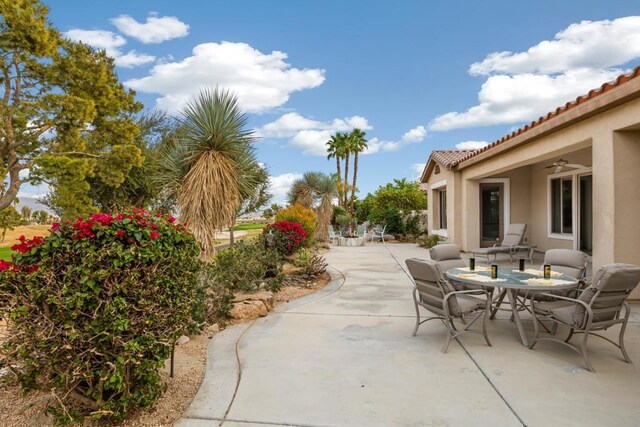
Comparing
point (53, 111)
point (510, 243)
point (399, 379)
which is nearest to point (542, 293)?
point (399, 379)

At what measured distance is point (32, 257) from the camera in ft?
8.79

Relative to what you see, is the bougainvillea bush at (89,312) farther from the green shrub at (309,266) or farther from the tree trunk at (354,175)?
the tree trunk at (354,175)

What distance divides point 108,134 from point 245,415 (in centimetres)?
2288

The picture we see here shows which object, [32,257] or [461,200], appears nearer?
[32,257]

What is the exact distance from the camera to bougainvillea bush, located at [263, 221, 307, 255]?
11.0 meters

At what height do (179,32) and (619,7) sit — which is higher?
(179,32)

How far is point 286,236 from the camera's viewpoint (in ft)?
36.3

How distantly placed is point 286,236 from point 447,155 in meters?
8.55

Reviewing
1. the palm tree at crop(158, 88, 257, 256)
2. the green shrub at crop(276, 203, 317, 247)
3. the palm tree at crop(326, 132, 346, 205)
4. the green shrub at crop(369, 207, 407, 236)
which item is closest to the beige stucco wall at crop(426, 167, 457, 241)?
the green shrub at crop(369, 207, 407, 236)

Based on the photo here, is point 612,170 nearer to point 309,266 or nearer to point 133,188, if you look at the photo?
point 309,266

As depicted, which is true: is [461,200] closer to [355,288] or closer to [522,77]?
[522,77]

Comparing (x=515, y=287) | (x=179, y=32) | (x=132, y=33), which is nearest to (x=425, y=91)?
(x=179, y=32)

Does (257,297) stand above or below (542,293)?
below

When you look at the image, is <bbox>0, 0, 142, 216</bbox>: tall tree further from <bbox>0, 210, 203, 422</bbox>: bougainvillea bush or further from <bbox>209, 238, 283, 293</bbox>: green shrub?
<bbox>0, 210, 203, 422</bbox>: bougainvillea bush
